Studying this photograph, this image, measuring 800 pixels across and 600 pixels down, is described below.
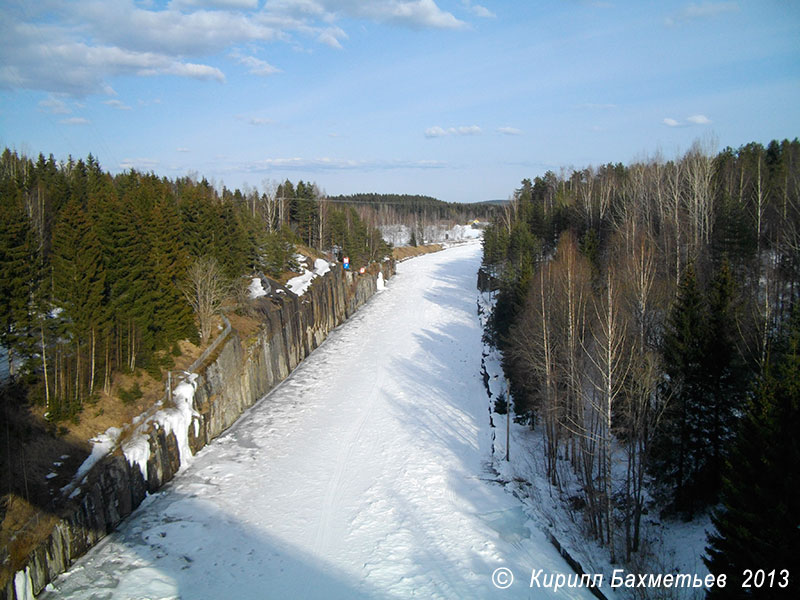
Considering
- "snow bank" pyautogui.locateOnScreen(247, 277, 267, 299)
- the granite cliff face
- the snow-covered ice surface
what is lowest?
the snow-covered ice surface

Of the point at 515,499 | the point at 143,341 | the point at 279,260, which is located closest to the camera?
the point at 515,499

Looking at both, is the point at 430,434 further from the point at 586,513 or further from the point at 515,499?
the point at 586,513

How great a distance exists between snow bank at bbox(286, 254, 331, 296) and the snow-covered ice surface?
37.3ft

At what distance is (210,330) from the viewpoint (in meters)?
29.7

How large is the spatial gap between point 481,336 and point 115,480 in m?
31.8

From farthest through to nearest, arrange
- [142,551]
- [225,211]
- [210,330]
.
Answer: [225,211] → [210,330] → [142,551]

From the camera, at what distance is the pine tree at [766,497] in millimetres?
9094

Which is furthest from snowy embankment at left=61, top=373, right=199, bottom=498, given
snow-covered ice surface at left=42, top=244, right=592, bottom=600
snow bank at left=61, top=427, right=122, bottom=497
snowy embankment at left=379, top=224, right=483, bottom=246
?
snowy embankment at left=379, top=224, right=483, bottom=246

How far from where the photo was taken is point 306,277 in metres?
47.4

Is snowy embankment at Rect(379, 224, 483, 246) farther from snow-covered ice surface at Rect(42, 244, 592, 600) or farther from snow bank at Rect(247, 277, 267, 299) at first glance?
snow-covered ice surface at Rect(42, 244, 592, 600)

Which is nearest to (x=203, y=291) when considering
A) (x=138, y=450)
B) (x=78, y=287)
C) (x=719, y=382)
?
(x=78, y=287)

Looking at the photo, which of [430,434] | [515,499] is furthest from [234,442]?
[515,499]

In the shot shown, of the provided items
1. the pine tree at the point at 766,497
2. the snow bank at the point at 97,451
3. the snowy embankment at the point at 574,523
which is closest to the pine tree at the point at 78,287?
the snow bank at the point at 97,451

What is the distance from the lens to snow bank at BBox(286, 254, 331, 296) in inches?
1695
